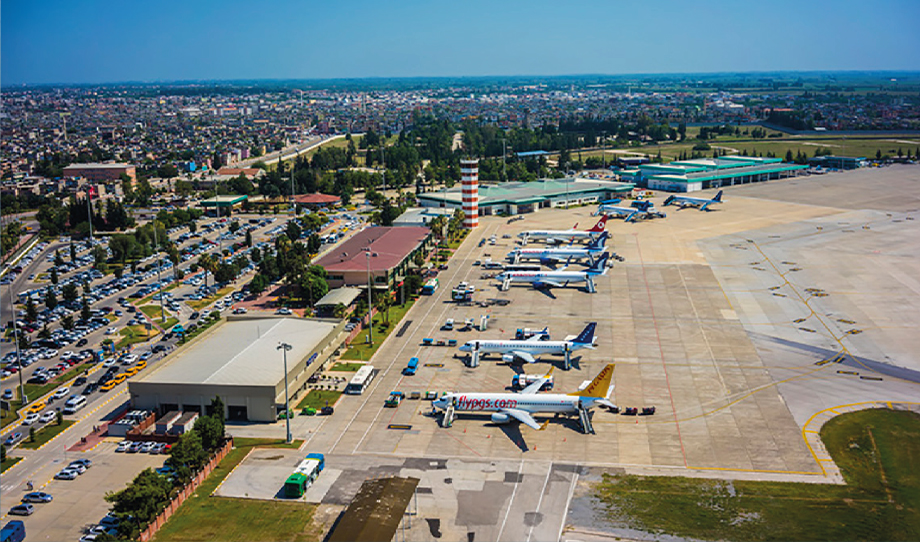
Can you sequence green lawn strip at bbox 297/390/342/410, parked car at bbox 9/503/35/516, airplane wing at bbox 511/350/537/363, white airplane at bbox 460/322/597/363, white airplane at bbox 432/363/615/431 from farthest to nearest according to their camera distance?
1. white airplane at bbox 460/322/597/363
2. airplane wing at bbox 511/350/537/363
3. green lawn strip at bbox 297/390/342/410
4. white airplane at bbox 432/363/615/431
5. parked car at bbox 9/503/35/516

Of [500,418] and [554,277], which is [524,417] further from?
[554,277]

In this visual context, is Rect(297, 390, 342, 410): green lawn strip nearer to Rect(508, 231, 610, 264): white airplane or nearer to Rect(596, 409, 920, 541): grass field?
Rect(596, 409, 920, 541): grass field

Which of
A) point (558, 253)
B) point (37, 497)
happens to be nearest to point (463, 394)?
point (37, 497)

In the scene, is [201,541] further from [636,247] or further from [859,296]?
[636,247]

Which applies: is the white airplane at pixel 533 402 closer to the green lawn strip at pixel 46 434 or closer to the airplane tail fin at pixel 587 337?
the airplane tail fin at pixel 587 337

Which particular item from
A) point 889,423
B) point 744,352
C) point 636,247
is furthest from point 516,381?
point 636,247

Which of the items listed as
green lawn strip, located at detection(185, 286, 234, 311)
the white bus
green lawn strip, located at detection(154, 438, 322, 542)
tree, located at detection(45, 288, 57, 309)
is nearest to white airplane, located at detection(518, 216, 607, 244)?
green lawn strip, located at detection(185, 286, 234, 311)

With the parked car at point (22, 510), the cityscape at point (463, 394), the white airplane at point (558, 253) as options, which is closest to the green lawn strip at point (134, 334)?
the cityscape at point (463, 394)
